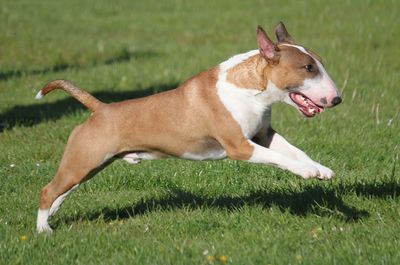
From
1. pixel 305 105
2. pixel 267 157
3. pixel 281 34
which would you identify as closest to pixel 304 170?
pixel 267 157

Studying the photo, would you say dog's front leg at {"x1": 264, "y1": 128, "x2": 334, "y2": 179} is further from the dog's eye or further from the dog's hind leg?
the dog's hind leg

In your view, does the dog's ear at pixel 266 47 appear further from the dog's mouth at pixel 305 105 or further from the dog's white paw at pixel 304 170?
the dog's white paw at pixel 304 170

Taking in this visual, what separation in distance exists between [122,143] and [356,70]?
7028 mm

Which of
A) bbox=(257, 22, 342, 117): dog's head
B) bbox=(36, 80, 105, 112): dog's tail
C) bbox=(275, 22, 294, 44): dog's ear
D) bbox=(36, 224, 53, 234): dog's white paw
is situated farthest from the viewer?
bbox=(36, 80, 105, 112): dog's tail

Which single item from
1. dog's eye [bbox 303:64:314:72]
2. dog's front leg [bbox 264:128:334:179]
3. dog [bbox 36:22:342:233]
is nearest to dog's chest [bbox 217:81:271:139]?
dog [bbox 36:22:342:233]

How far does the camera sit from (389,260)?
18.5 ft

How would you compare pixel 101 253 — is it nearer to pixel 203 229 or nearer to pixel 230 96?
pixel 203 229

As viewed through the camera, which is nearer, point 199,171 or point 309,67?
point 309,67

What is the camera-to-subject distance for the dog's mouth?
6.52 metres

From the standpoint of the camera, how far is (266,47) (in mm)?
6527

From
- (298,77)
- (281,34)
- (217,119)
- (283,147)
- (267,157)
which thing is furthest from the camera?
(281,34)

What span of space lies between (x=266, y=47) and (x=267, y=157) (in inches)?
31.9

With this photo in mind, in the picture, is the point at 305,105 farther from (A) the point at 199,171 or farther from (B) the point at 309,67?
(A) the point at 199,171

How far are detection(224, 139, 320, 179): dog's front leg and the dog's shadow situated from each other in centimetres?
66
